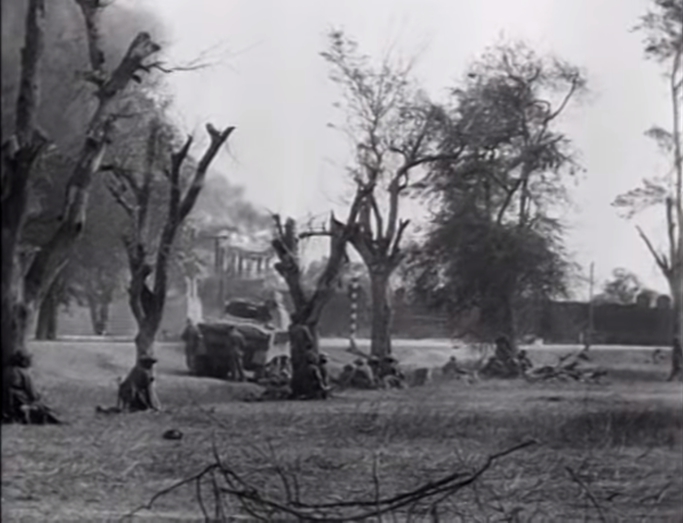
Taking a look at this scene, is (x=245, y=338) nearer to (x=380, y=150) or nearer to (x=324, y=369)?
(x=324, y=369)

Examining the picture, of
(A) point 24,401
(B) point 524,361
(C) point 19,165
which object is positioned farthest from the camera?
(B) point 524,361

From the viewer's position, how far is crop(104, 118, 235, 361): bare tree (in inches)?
69.6

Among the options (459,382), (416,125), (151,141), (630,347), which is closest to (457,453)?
(459,382)

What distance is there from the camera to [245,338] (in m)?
1.85

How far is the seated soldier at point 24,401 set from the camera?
153 centimetres

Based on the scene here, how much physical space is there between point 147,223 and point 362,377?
0.41 m

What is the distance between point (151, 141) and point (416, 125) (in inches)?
16.4

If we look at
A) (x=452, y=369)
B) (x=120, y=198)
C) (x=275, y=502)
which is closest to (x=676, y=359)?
(x=452, y=369)

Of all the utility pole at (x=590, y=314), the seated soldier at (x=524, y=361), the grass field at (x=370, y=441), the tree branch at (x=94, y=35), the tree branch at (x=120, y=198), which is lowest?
the grass field at (x=370, y=441)

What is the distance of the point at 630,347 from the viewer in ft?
6.70

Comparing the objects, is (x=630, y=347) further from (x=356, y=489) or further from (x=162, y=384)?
(x=162, y=384)

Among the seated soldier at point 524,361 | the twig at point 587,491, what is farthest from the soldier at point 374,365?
the twig at point 587,491

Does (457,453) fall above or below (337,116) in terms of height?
below

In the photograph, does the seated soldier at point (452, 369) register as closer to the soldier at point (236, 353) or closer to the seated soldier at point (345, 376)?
the seated soldier at point (345, 376)
